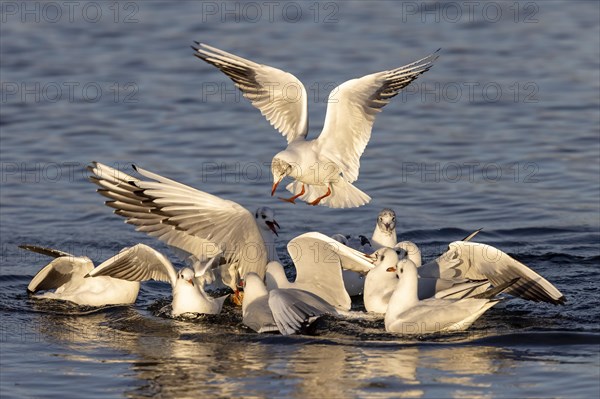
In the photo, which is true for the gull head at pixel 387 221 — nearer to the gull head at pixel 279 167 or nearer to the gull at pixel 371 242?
the gull at pixel 371 242

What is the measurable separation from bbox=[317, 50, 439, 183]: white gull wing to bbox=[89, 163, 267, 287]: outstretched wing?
2118 mm

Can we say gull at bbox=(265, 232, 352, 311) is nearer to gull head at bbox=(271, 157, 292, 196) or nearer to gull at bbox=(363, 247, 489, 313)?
gull at bbox=(363, 247, 489, 313)

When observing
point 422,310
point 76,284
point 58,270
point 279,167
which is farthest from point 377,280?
point 58,270

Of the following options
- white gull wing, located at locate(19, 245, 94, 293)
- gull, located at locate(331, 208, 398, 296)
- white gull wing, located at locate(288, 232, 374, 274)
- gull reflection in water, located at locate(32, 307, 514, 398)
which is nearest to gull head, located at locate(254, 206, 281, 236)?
gull, located at locate(331, 208, 398, 296)

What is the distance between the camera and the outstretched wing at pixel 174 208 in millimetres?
10680

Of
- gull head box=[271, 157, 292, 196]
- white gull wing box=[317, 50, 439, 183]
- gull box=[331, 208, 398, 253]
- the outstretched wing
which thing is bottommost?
gull box=[331, 208, 398, 253]

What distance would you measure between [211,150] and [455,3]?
9246 mm

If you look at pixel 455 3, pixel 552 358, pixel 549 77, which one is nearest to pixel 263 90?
pixel 552 358

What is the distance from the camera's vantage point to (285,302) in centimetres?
1018

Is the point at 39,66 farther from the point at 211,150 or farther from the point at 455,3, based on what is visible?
the point at 455,3

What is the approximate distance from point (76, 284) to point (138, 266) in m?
0.83

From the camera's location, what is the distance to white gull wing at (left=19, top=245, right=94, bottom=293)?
11.6m

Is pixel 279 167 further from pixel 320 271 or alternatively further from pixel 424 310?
pixel 424 310

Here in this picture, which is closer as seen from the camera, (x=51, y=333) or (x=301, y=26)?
(x=51, y=333)
